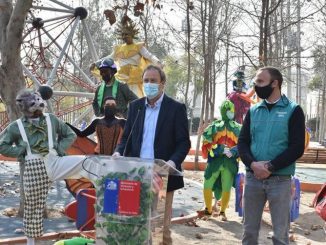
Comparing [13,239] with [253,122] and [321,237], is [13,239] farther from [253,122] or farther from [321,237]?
[321,237]

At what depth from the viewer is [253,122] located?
4504 mm

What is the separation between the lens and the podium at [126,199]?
3724 millimetres

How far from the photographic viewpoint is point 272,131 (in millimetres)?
4336

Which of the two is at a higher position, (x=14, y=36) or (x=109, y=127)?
(x=14, y=36)

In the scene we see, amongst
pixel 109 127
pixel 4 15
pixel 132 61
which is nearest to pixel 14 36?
pixel 4 15

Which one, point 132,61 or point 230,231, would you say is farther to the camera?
point 132,61

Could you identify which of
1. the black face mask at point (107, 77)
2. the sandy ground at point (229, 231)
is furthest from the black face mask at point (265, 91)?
the black face mask at point (107, 77)

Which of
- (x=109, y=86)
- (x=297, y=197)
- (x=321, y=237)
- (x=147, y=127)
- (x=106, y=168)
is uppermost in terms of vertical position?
(x=109, y=86)

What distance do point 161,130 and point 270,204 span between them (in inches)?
41.7

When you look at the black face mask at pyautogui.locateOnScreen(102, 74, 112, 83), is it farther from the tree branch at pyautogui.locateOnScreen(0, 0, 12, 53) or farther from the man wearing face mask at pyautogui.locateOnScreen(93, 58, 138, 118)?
the tree branch at pyautogui.locateOnScreen(0, 0, 12, 53)

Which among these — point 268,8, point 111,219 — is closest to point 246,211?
point 111,219

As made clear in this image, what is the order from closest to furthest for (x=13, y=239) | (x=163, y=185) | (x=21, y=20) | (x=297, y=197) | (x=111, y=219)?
(x=111, y=219), (x=163, y=185), (x=13, y=239), (x=21, y=20), (x=297, y=197)

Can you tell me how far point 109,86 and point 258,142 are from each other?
9.84ft

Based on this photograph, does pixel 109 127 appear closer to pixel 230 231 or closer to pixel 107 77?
pixel 107 77
